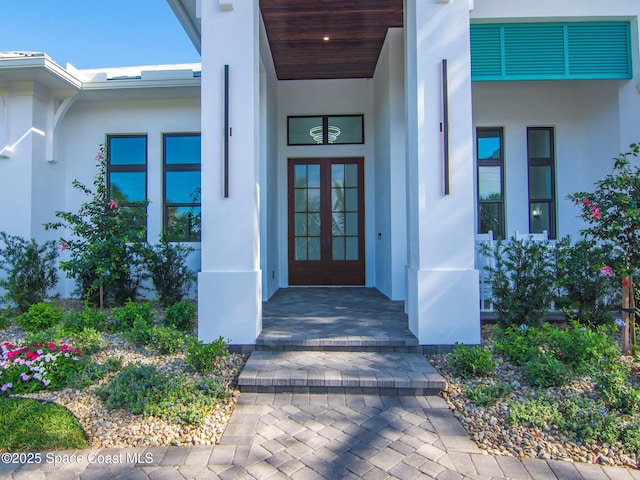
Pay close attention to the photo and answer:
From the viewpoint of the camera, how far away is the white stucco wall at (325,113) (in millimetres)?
7012

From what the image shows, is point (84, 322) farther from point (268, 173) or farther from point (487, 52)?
point (487, 52)

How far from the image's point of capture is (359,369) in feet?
9.64

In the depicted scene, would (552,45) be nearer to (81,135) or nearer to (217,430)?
(217,430)

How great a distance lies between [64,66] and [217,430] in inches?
236

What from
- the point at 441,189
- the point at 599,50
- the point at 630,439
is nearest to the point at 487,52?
the point at 599,50

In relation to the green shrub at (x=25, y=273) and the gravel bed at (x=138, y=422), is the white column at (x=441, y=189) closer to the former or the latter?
the gravel bed at (x=138, y=422)

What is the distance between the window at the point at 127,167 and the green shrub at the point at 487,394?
5884mm

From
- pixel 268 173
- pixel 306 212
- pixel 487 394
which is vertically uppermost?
pixel 268 173

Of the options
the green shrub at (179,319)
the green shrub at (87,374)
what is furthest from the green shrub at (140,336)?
the green shrub at (87,374)

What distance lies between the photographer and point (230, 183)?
3.53m

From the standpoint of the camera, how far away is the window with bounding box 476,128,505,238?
20.0 ft

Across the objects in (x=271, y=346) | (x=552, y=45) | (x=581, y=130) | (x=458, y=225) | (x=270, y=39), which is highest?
(x=270, y=39)

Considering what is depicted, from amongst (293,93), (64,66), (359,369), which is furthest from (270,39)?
(359,369)

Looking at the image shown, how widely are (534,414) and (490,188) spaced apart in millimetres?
4477
